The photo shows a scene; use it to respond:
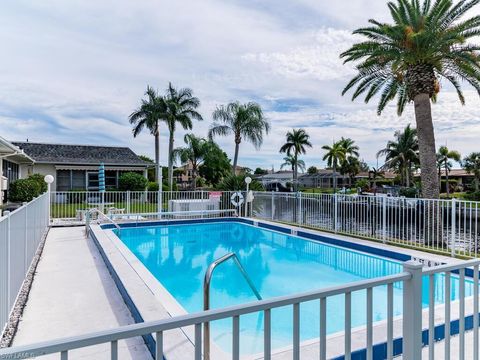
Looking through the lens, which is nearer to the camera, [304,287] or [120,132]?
[304,287]

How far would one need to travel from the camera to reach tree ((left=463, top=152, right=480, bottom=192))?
41.0 m

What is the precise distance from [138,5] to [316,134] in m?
36.2

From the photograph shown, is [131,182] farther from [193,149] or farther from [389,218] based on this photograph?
[389,218]

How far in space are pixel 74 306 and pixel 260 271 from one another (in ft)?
15.8

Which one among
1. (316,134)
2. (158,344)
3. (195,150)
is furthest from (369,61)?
(316,134)

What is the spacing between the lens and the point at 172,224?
1572cm

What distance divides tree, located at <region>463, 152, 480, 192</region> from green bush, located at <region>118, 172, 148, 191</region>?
37300 mm

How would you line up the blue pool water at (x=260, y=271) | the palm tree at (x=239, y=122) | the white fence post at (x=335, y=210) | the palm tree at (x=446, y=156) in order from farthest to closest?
the palm tree at (x=446, y=156) → the palm tree at (x=239, y=122) → the white fence post at (x=335, y=210) → the blue pool water at (x=260, y=271)

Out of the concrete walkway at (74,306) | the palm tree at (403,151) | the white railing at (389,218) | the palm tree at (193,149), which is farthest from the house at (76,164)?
the palm tree at (403,151)

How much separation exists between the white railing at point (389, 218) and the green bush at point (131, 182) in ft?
40.9

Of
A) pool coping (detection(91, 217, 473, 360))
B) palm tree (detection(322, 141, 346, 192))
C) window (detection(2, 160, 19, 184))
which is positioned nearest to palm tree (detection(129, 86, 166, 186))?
window (detection(2, 160, 19, 184))

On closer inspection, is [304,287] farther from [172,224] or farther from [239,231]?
[172,224]

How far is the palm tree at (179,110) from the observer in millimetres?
25550

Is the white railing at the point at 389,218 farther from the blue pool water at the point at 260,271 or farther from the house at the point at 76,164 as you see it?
the house at the point at 76,164
